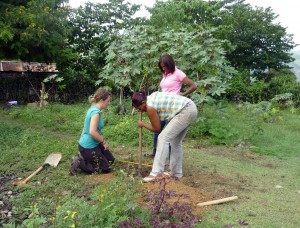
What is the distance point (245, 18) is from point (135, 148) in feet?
56.1

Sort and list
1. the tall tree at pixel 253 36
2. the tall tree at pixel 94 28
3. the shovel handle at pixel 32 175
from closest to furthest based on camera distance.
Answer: the shovel handle at pixel 32 175 → the tall tree at pixel 94 28 → the tall tree at pixel 253 36

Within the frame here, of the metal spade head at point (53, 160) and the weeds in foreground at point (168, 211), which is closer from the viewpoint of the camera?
the weeds in foreground at point (168, 211)

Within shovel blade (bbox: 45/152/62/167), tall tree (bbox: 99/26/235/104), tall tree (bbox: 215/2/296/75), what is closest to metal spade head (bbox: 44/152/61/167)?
shovel blade (bbox: 45/152/62/167)

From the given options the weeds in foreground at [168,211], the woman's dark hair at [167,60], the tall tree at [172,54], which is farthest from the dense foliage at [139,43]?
the weeds in foreground at [168,211]

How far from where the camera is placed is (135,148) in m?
6.68

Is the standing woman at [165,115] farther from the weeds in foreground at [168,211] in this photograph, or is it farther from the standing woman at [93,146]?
the weeds in foreground at [168,211]

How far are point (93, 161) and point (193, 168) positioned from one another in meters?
1.55

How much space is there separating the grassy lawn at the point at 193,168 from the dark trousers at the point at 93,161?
19 centimetres

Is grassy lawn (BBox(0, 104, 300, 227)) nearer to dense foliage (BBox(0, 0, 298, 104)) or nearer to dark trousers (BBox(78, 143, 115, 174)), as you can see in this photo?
dark trousers (BBox(78, 143, 115, 174))

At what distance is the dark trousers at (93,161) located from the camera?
4809 millimetres

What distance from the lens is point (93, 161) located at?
4.87 m

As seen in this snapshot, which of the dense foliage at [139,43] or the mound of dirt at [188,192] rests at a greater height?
the dense foliage at [139,43]

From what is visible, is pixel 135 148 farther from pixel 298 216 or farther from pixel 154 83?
pixel 298 216

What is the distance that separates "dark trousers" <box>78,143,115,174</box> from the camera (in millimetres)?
4809
